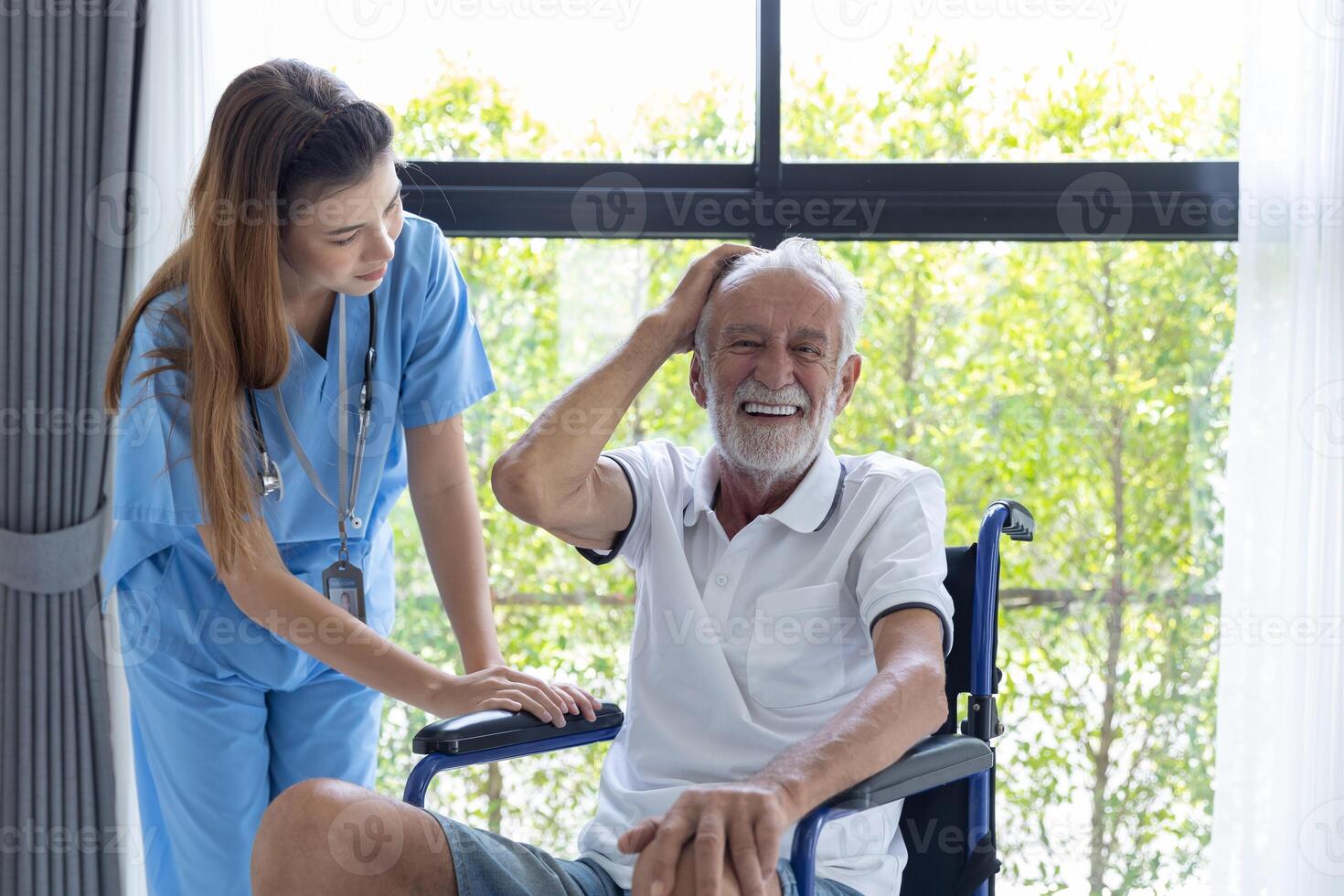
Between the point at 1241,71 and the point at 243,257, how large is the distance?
1.83m

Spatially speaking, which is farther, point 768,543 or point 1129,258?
point 1129,258

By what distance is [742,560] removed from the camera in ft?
5.38

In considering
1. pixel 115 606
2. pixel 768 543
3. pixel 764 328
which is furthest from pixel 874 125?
pixel 115 606

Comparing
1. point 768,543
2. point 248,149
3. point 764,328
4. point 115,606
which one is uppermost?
point 248,149

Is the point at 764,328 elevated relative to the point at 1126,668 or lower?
elevated

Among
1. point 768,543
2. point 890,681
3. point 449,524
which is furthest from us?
point 449,524

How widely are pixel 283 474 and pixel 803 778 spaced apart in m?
0.92

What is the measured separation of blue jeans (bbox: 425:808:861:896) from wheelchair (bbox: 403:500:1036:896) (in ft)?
0.30

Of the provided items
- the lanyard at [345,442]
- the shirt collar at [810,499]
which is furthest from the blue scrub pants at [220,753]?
the shirt collar at [810,499]

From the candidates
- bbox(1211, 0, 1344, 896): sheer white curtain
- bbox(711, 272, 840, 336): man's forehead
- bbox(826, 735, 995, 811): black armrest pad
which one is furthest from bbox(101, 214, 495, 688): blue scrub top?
bbox(1211, 0, 1344, 896): sheer white curtain

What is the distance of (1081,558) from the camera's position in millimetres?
2438

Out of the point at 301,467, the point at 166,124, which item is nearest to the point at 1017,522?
the point at 301,467

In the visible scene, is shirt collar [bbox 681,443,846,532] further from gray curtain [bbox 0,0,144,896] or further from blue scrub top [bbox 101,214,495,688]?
gray curtain [bbox 0,0,144,896]

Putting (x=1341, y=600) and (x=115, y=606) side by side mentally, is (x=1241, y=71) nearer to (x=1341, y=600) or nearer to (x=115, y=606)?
(x=1341, y=600)
